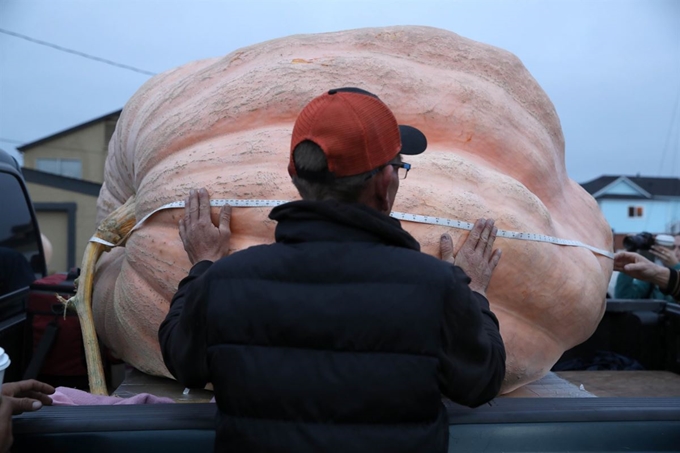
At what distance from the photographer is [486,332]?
5.19 feet

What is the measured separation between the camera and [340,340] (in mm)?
1396

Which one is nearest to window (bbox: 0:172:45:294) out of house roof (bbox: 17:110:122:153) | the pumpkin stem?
the pumpkin stem

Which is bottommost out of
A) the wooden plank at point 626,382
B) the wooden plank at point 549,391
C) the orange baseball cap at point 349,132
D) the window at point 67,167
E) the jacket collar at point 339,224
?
the wooden plank at point 626,382

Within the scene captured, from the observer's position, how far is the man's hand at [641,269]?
3602 mm

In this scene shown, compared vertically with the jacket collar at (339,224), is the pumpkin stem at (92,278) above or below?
below

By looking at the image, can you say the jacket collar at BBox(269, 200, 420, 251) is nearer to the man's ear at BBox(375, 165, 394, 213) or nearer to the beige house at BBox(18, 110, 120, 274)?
the man's ear at BBox(375, 165, 394, 213)

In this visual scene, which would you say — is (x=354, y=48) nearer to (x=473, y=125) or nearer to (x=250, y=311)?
(x=473, y=125)

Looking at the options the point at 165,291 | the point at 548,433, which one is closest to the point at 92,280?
the point at 165,291

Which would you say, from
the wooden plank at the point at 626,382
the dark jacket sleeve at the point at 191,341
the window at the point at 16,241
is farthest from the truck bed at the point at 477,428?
the window at the point at 16,241

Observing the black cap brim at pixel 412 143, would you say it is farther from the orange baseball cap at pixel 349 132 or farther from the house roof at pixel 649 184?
the house roof at pixel 649 184

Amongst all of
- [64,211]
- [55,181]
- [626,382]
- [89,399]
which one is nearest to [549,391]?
[626,382]

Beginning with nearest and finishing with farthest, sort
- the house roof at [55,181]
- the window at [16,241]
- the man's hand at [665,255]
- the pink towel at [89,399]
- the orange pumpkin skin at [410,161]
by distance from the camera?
the pink towel at [89,399] → the orange pumpkin skin at [410,161] → the window at [16,241] → the man's hand at [665,255] → the house roof at [55,181]

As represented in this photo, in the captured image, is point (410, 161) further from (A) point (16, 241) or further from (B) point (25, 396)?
(A) point (16, 241)

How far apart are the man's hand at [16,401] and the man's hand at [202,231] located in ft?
1.97
